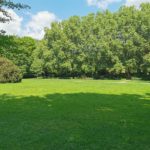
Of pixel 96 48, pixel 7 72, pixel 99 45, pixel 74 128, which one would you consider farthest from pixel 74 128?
pixel 96 48

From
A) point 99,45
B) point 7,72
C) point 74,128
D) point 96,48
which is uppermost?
point 99,45

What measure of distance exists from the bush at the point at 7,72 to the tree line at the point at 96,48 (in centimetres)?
2126

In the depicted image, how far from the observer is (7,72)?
37.5 metres

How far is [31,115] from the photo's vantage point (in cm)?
1274

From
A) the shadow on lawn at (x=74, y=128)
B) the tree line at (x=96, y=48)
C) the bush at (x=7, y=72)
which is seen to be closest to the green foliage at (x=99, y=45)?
the tree line at (x=96, y=48)

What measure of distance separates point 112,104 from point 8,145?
28.8 feet

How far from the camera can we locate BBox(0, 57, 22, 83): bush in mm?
37406

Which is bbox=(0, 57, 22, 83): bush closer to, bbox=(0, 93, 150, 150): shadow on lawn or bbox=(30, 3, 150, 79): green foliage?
bbox=(0, 93, 150, 150): shadow on lawn

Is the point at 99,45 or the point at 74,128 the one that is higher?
the point at 99,45

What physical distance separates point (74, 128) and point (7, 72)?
28.1 metres

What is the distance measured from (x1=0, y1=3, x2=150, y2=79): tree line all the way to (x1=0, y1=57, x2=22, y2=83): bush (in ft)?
69.7

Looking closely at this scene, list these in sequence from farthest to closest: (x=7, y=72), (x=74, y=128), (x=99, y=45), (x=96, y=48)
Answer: (x=96, y=48) → (x=99, y=45) → (x=7, y=72) → (x=74, y=128)

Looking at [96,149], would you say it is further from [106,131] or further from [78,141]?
[106,131]

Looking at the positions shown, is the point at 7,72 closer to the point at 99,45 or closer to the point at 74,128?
the point at 99,45
